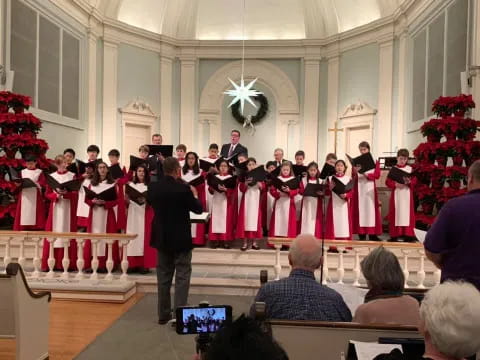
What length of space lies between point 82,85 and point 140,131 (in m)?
2.10

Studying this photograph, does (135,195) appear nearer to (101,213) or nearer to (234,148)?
(101,213)

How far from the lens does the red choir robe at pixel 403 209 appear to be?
7.24 meters

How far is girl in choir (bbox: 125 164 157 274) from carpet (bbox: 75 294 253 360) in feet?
4.11

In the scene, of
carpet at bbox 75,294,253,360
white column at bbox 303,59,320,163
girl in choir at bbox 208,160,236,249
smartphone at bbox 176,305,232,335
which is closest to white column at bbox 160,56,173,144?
white column at bbox 303,59,320,163

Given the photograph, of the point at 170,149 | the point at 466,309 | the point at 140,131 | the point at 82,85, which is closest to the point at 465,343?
the point at 466,309

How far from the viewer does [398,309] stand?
2.43 metres

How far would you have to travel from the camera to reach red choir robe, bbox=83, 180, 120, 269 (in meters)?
6.55

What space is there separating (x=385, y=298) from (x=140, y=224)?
4.64 metres

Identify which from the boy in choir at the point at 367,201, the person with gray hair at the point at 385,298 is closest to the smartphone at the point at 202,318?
the person with gray hair at the point at 385,298

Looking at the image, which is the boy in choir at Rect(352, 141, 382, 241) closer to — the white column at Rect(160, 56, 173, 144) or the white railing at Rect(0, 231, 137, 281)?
the white railing at Rect(0, 231, 137, 281)

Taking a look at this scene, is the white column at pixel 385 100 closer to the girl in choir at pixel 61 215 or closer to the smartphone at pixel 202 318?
the girl in choir at pixel 61 215

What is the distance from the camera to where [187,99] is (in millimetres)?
13977

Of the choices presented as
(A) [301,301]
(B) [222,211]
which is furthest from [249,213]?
(A) [301,301]

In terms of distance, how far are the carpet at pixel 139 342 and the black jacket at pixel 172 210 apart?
0.80m
